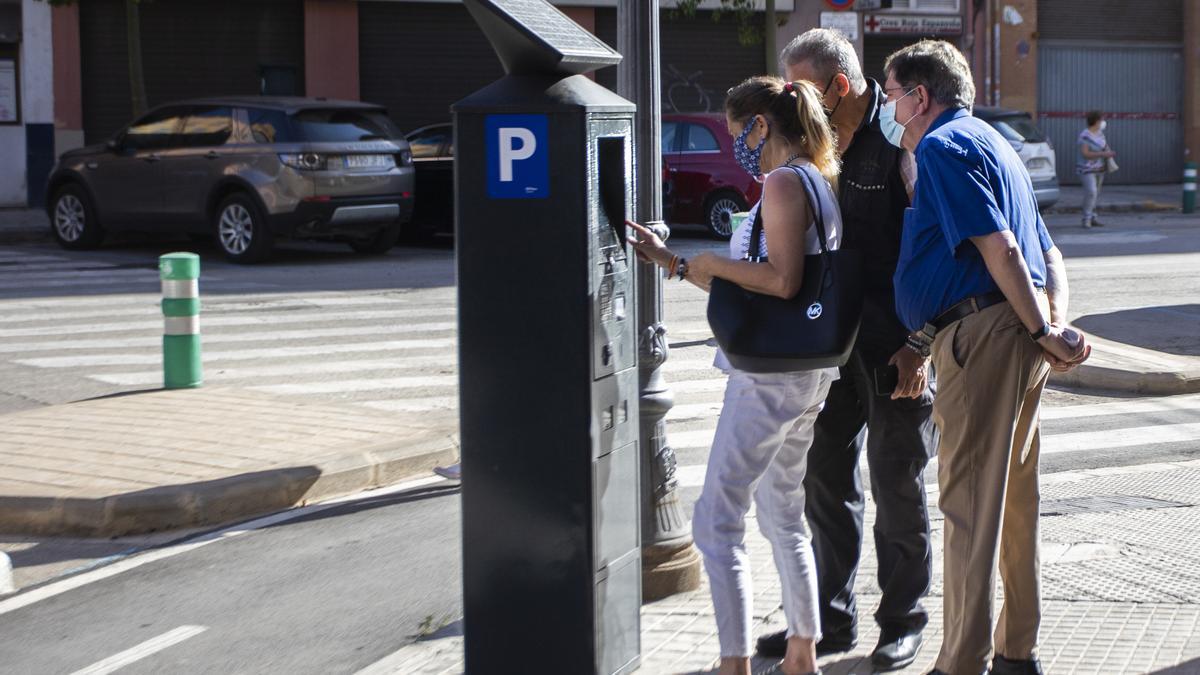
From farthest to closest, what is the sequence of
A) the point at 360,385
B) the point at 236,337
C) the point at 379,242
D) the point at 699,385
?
the point at 379,242
the point at 236,337
the point at 699,385
the point at 360,385

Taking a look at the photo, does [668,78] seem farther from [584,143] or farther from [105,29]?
[584,143]

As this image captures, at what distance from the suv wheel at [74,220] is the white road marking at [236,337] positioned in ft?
24.6

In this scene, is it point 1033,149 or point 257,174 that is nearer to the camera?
point 257,174

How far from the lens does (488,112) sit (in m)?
3.92

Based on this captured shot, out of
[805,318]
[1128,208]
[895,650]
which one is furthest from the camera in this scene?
[1128,208]

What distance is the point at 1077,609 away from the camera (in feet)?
16.0

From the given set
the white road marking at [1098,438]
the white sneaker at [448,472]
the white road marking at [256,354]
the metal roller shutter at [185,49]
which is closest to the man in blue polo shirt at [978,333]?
the white sneaker at [448,472]

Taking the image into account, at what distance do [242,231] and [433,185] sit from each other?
2894mm

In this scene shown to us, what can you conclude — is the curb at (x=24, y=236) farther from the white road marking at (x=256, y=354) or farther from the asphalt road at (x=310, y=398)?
the white road marking at (x=256, y=354)

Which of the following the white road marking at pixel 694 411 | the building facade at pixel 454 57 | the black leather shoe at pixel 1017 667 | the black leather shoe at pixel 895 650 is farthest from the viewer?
the building facade at pixel 454 57

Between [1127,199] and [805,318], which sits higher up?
[1127,199]

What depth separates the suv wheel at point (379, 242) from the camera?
59.1 feet

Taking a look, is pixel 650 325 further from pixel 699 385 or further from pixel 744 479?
pixel 699 385

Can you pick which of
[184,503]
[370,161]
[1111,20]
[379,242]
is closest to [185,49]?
[379,242]
